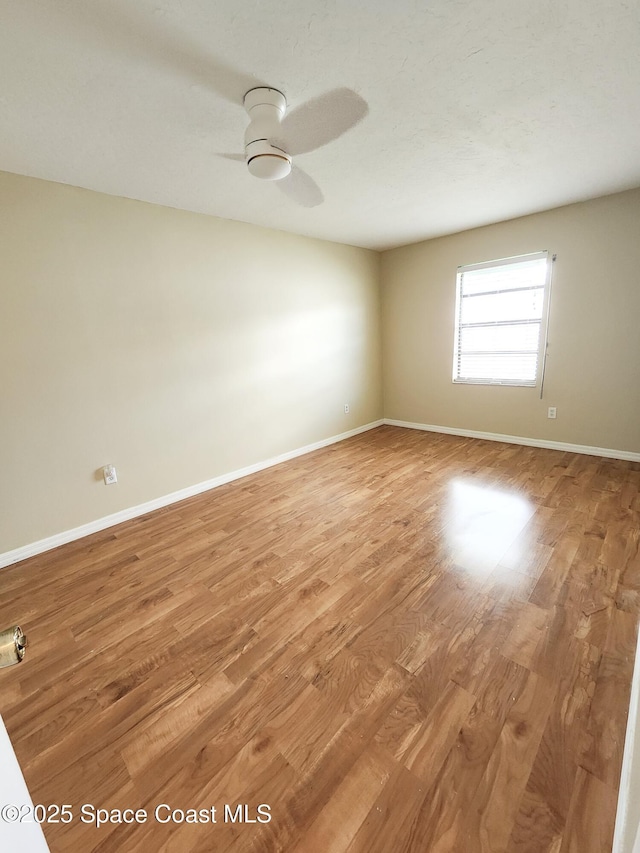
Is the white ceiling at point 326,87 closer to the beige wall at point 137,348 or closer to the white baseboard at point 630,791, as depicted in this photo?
the beige wall at point 137,348

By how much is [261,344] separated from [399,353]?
7.22 feet

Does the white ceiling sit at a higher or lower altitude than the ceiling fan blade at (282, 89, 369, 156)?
higher

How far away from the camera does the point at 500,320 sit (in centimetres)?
391

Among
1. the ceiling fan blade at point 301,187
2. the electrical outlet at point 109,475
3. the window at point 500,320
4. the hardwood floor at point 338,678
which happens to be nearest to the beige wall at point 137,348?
the electrical outlet at point 109,475

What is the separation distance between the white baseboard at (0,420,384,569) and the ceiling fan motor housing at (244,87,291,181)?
245cm

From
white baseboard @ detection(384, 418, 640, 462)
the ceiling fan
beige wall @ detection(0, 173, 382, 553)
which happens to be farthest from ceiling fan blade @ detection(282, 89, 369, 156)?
white baseboard @ detection(384, 418, 640, 462)

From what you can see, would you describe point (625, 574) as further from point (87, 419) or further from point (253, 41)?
point (87, 419)

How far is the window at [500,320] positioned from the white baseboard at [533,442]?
634 mm

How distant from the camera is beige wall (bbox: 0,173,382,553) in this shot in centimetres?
219

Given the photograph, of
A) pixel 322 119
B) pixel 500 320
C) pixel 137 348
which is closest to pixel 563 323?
pixel 500 320

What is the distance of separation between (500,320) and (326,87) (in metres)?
3.11

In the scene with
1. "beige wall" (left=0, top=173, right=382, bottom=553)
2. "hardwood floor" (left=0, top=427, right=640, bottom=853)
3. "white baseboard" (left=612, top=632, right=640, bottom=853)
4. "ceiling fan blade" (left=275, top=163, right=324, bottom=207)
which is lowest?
"hardwood floor" (left=0, top=427, right=640, bottom=853)

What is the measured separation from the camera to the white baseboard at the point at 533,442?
335cm

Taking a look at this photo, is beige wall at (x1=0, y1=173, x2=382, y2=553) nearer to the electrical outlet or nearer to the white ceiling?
the electrical outlet
